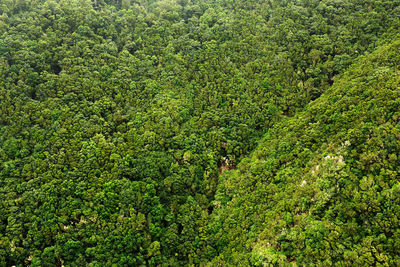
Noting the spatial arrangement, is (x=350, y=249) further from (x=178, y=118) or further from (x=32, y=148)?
(x=32, y=148)

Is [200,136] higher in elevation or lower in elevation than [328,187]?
lower

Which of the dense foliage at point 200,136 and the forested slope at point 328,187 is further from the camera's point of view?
the dense foliage at point 200,136

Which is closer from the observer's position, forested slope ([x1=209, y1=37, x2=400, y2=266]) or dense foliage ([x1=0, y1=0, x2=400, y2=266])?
forested slope ([x1=209, y1=37, x2=400, y2=266])

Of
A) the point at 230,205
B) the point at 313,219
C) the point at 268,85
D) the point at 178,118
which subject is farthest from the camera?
the point at 268,85

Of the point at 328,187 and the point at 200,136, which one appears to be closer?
the point at 328,187

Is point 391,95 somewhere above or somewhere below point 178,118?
above

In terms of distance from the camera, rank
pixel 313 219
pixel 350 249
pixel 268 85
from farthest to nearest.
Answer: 1. pixel 268 85
2. pixel 313 219
3. pixel 350 249

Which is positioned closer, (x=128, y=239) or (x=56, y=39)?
(x=128, y=239)

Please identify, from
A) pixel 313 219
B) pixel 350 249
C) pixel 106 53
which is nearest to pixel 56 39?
pixel 106 53
